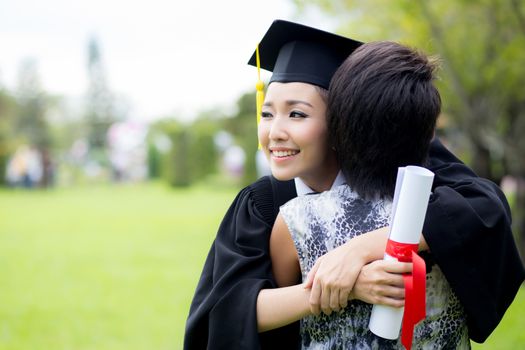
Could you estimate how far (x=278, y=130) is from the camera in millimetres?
1772

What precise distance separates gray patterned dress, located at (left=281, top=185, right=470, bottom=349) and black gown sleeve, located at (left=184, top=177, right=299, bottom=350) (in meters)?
0.13

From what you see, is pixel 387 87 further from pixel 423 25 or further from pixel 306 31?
pixel 423 25

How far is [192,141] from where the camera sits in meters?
28.8

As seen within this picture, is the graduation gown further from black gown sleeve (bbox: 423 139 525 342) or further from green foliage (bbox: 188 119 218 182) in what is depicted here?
green foliage (bbox: 188 119 218 182)

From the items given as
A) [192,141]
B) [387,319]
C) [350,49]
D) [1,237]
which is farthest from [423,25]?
[192,141]

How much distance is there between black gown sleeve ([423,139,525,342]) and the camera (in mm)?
1622

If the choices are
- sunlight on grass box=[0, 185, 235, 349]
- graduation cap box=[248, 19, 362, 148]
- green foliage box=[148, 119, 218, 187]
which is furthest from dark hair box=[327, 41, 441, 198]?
green foliage box=[148, 119, 218, 187]

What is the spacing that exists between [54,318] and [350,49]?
5391 millimetres

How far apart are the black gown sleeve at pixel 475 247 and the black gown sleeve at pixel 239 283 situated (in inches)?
18.2

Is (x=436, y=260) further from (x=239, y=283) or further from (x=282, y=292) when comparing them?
(x=239, y=283)

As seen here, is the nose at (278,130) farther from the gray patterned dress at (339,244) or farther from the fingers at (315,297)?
the fingers at (315,297)

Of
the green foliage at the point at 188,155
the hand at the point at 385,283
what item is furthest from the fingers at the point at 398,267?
the green foliage at the point at 188,155

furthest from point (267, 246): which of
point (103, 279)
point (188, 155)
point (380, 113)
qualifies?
point (188, 155)

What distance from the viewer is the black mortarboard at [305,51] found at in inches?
71.6
